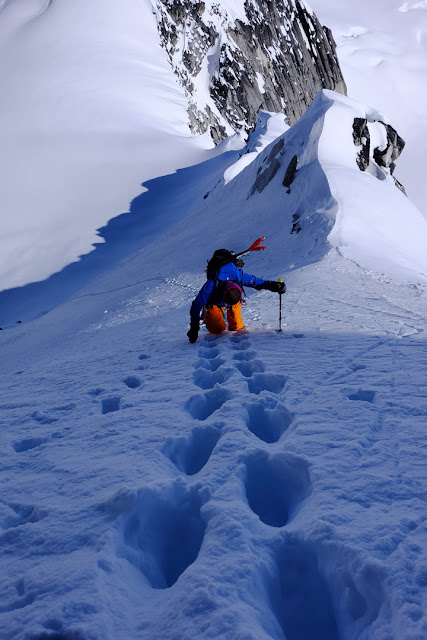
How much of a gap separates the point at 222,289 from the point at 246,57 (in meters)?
60.4

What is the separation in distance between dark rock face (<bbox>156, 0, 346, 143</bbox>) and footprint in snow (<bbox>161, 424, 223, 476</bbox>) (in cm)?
4123

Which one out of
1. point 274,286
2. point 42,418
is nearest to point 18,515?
point 42,418

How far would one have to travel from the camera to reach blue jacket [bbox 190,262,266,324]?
523 cm

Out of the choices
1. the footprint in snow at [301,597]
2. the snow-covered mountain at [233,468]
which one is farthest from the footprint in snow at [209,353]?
the footprint in snow at [301,597]

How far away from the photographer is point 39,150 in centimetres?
2595

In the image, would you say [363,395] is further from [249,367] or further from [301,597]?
[301,597]

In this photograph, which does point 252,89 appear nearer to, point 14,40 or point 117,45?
point 117,45

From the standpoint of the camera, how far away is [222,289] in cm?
522

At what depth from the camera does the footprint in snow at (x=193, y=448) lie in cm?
284

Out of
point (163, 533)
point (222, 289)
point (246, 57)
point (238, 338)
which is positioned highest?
point (246, 57)

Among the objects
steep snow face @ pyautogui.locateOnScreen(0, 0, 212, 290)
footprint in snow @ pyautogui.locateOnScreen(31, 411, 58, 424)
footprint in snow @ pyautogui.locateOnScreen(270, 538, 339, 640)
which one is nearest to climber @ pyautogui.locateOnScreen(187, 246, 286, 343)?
footprint in snow @ pyautogui.locateOnScreen(31, 411, 58, 424)

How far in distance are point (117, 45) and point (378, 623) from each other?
49.7 meters

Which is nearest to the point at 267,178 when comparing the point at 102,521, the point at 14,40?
the point at 102,521

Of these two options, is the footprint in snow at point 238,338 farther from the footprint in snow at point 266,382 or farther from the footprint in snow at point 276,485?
the footprint in snow at point 276,485
